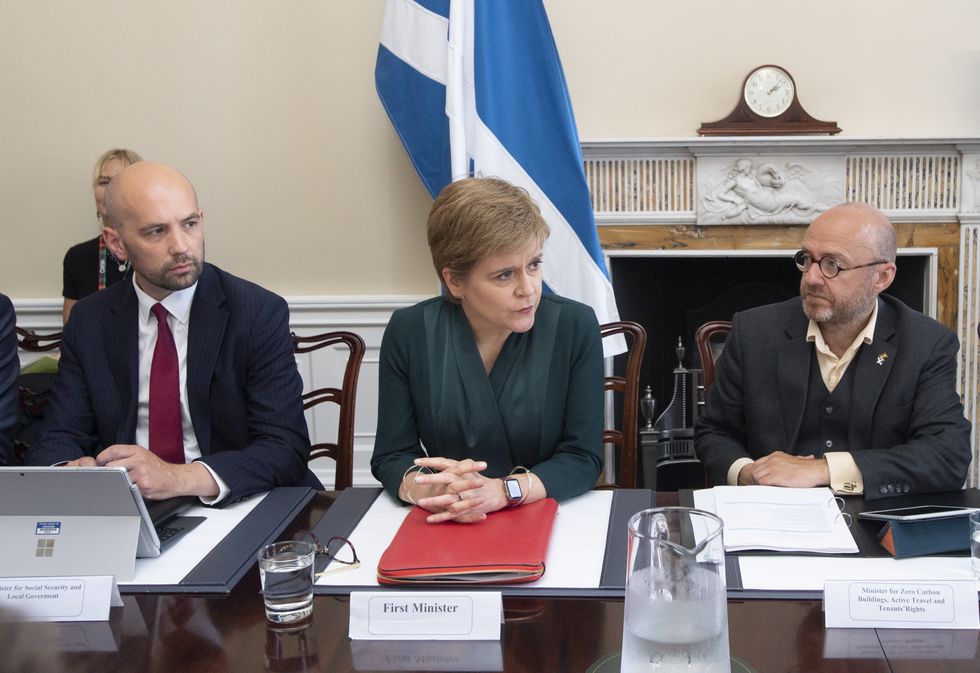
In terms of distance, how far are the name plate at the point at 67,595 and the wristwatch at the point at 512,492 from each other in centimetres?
55

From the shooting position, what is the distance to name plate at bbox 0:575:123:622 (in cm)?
106

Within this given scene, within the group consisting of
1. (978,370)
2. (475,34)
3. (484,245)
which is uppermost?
(475,34)

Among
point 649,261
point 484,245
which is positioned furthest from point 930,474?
point 649,261

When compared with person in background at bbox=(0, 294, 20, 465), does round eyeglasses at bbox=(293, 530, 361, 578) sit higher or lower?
lower

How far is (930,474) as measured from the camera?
148cm

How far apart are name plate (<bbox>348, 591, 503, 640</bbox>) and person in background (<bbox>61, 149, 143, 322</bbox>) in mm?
2391

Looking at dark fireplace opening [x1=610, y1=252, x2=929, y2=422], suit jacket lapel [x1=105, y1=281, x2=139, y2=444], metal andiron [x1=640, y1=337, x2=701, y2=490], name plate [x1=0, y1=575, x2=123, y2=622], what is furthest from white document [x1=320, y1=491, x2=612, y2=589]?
dark fireplace opening [x1=610, y1=252, x2=929, y2=422]

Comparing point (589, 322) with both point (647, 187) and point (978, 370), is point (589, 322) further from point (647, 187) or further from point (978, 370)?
point (978, 370)

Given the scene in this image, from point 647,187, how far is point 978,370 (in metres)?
1.26

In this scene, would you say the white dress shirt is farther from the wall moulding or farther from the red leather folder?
the wall moulding

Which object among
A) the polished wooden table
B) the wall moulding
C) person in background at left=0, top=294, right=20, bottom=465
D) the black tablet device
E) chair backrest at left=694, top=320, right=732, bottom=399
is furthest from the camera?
the wall moulding

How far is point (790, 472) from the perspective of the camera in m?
1.49

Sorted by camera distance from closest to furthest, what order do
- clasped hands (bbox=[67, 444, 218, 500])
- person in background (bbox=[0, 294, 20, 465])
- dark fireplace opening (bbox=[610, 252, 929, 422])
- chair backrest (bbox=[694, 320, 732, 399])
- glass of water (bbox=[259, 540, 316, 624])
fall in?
glass of water (bbox=[259, 540, 316, 624]), clasped hands (bbox=[67, 444, 218, 500]), person in background (bbox=[0, 294, 20, 465]), chair backrest (bbox=[694, 320, 732, 399]), dark fireplace opening (bbox=[610, 252, 929, 422])

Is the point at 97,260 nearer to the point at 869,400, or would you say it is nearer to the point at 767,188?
the point at 767,188
